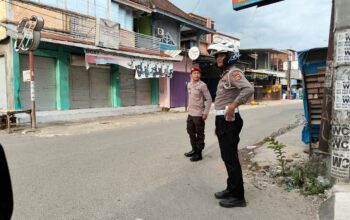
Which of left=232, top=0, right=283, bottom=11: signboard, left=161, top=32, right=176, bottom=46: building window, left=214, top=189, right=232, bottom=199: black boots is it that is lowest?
left=214, top=189, right=232, bottom=199: black boots

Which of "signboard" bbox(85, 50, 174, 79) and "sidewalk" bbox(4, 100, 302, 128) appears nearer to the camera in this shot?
"sidewalk" bbox(4, 100, 302, 128)

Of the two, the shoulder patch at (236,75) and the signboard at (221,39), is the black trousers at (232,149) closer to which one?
the shoulder patch at (236,75)

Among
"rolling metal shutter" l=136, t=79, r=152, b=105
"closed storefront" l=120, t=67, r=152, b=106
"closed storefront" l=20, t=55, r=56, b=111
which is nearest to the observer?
"closed storefront" l=20, t=55, r=56, b=111

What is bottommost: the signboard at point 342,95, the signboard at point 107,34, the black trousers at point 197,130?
the black trousers at point 197,130

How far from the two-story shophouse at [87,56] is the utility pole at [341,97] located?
461 inches

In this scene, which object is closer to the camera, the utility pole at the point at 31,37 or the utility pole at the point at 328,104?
the utility pole at the point at 328,104

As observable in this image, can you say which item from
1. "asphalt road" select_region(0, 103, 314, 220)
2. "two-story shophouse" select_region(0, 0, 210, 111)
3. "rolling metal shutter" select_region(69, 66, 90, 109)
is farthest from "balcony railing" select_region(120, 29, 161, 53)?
"asphalt road" select_region(0, 103, 314, 220)

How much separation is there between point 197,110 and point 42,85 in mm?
10015

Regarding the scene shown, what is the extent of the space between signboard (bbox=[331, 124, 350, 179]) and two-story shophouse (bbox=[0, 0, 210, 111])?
470 inches

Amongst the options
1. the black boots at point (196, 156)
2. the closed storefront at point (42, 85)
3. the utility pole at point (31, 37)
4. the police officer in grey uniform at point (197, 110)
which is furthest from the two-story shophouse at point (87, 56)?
the black boots at point (196, 156)

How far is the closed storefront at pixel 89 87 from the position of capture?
16.2 meters

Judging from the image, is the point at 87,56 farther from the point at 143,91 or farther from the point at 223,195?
the point at 223,195

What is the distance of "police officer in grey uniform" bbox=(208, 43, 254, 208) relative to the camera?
408 centimetres

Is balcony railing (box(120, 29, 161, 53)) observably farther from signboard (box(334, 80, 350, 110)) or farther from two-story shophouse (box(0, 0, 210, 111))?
signboard (box(334, 80, 350, 110))
